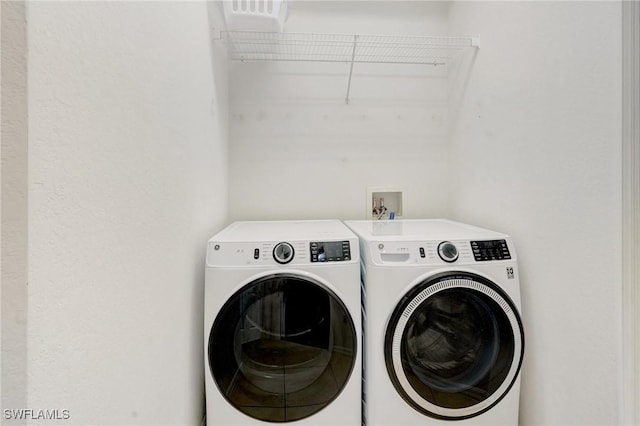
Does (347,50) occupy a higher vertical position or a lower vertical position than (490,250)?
higher

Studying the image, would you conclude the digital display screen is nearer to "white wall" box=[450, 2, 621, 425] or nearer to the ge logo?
the ge logo

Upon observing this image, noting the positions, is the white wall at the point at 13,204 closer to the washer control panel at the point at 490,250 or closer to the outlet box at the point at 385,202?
the washer control panel at the point at 490,250

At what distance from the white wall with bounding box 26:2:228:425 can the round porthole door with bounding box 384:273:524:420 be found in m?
0.76

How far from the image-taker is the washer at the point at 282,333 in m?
1.05

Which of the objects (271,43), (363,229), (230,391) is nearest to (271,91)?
(271,43)

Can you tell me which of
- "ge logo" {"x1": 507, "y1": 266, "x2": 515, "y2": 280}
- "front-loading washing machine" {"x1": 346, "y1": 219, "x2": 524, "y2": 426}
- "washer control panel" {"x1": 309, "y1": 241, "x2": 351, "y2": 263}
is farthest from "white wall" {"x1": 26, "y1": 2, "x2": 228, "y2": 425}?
"ge logo" {"x1": 507, "y1": 266, "x2": 515, "y2": 280}

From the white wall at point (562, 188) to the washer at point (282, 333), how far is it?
26.9 inches

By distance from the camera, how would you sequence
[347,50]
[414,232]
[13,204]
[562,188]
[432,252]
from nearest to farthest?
[13,204], [562,188], [432,252], [414,232], [347,50]

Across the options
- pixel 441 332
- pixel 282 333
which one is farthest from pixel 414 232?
pixel 282 333

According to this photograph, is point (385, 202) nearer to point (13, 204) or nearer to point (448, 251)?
point (448, 251)

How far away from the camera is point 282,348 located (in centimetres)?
108

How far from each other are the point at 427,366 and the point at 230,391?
0.73 metres

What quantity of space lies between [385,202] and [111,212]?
1.54 metres

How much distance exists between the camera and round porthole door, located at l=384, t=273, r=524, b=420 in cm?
105
